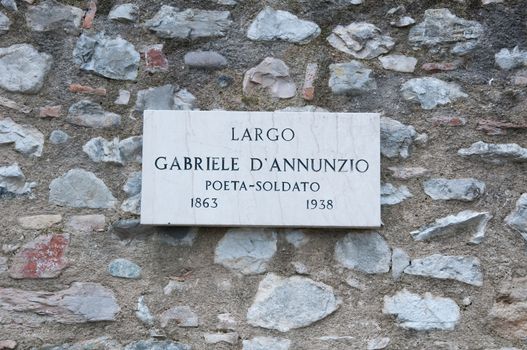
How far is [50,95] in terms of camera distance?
9.00 ft

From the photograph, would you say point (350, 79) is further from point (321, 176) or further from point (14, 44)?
point (14, 44)

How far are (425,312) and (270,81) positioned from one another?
41.8 inches

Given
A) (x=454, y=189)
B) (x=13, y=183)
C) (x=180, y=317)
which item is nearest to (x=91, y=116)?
(x=13, y=183)

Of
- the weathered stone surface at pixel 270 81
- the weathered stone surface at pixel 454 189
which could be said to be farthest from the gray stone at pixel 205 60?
the weathered stone surface at pixel 454 189

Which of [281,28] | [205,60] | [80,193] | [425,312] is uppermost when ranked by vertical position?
[281,28]

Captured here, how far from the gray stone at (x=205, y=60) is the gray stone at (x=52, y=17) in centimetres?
47

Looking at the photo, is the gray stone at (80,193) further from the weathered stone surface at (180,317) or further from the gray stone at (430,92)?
the gray stone at (430,92)

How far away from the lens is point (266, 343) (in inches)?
102

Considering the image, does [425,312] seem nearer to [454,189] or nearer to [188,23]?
[454,189]

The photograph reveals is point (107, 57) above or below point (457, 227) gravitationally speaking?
above

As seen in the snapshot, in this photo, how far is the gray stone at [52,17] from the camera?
2799mm

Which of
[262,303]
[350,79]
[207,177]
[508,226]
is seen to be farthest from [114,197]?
[508,226]

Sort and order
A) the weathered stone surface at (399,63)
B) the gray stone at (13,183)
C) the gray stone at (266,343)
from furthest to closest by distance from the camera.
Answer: the weathered stone surface at (399,63), the gray stone at (13,183), the gray stone at (266,343)

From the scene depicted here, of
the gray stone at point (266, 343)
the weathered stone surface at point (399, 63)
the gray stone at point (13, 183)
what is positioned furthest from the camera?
the weathered stone surface at point (399, 63)
